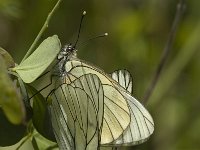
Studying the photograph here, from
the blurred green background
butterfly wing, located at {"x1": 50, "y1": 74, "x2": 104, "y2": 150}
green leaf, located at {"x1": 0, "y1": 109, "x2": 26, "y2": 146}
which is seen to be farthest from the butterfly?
the blurred green background

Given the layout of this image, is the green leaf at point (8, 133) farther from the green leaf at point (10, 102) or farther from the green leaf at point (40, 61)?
the green leaf at point (10, 102)

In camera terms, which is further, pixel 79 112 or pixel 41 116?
pixel 79 112

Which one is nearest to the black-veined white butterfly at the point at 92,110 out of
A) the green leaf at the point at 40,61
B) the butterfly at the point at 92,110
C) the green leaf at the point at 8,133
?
the butterfly at the point at 92,110

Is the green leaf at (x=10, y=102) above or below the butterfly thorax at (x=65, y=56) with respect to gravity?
above

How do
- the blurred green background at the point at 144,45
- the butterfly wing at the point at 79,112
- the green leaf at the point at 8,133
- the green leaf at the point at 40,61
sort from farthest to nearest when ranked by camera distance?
1. the blurred green background at the point at 144,45
2. the butterfly wing at the point at 79,112
3. the green leaf at the point at 8,133
4. the green leaf at the point at 40,61

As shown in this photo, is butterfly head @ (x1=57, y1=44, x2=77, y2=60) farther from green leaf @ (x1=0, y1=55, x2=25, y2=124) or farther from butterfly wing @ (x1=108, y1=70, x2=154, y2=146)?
green leaf @ (x1=0, y1=55, x2=25, y2=124)

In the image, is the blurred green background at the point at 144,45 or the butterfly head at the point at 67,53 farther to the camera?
the blurred green background at the point at 144,45

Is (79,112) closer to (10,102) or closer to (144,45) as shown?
(10,102)

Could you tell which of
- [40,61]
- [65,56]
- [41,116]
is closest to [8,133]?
[41,116]

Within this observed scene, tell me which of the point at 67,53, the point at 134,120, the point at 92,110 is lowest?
the point at 134,120
